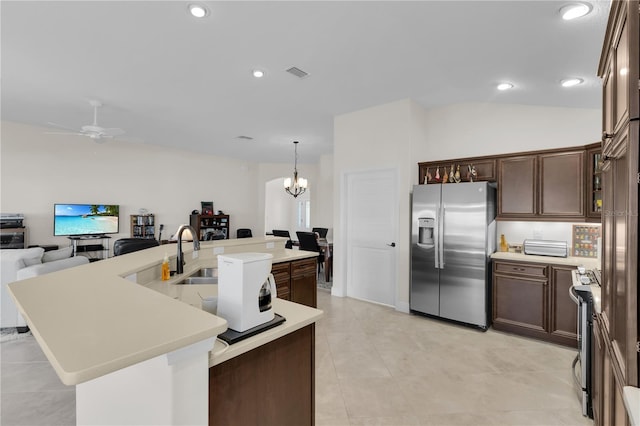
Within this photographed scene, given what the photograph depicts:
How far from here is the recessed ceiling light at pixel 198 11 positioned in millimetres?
2297

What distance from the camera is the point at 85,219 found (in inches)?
247

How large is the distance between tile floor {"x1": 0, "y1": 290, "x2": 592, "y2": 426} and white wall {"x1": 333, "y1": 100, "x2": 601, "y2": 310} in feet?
3.65

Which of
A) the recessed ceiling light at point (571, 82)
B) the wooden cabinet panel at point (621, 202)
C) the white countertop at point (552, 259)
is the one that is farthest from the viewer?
the white countertop at point (552, 259)

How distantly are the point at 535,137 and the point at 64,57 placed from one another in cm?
514

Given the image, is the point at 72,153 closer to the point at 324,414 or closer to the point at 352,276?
the point at 352,276

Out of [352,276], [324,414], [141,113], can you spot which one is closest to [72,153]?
[141,113]

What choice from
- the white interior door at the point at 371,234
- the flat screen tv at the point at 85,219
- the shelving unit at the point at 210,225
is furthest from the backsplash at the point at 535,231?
the flat screen tv at the point at 85,219

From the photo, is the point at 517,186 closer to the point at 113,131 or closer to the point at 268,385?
the point at 268,385

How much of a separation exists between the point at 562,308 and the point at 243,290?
3.47 metres

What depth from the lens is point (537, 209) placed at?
3600 mm

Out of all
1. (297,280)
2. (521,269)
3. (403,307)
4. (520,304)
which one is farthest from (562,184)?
(297,280)

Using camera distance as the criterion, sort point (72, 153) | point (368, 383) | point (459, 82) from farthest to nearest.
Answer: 1. point (72, 153)
2. point (459, 82)
3. point (368, 383)

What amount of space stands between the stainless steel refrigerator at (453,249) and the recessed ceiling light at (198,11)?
291cm

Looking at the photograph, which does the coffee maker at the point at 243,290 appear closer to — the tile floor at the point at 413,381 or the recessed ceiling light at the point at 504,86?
the tile floor at the point at 413,381
